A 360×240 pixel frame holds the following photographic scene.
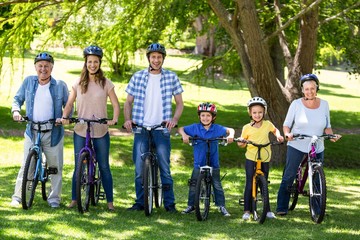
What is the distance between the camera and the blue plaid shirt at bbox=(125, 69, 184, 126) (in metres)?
8.81

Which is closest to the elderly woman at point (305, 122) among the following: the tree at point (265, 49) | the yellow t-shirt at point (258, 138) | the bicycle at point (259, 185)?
the yellow t-shirt at point (258, 138)

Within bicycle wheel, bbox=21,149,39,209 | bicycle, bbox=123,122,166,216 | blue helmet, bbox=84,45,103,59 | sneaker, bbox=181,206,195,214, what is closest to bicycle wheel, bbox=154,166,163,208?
bicycle, bbox=123,122,166,216

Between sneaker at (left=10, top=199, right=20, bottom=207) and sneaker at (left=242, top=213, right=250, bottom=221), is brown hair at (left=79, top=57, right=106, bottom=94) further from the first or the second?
sneaker at (left=242, top=213, right=250, bottom=221)

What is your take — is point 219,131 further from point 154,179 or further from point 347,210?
point 347,210

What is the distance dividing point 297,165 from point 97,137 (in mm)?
2384

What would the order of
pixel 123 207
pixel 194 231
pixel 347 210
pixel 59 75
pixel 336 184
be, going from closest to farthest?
pixel 194 231 → pixel 123 207 → pixel 347 210 → pixel 336 184 → pixel 59 75

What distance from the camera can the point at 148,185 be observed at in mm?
8688

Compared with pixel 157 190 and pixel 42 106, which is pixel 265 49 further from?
pixel 42 106

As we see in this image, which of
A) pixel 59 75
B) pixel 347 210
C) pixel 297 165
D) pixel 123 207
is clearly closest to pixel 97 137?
pixel 123 207

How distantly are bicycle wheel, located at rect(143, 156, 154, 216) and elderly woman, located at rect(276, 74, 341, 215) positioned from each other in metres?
1.61

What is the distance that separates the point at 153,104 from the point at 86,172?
109 cm

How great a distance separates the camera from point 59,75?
37125 millimetres

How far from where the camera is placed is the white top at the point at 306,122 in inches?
351

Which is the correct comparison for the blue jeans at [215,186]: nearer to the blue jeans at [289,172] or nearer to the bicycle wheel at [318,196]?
the blue jeans at [289,172]
